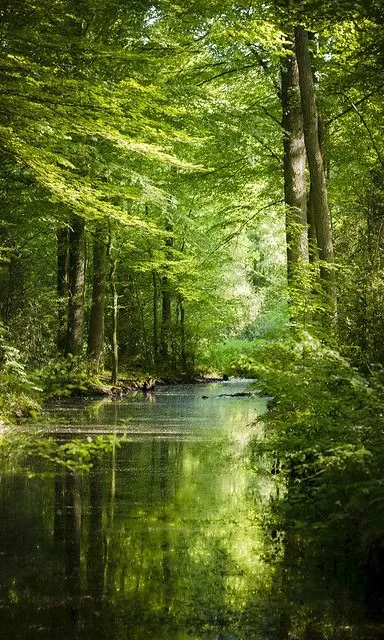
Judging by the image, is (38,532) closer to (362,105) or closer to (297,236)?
(297,236)

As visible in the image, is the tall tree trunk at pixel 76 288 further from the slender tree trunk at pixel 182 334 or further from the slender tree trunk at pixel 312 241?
the slender tree trunk at pixel 182 334

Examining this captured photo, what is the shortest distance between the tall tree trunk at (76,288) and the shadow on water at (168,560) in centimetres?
1181

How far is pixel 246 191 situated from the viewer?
20.4 m

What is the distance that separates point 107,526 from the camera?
23.1ft

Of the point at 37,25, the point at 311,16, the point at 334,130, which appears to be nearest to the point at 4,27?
the point at 37,25

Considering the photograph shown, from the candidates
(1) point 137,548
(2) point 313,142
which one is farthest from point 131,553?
(2) point 313,142

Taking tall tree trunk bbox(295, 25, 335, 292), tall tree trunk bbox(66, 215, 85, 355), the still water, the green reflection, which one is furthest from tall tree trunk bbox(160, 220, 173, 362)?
the green reflection

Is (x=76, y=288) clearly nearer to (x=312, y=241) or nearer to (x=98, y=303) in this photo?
(x=98, y=303)

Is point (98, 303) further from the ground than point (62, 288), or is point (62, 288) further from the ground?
point (62, 288)

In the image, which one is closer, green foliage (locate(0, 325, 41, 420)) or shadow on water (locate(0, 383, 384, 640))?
shadow on water (locate(0, 383, 384, 640))

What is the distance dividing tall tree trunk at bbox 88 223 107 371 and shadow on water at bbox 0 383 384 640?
13.4 metres

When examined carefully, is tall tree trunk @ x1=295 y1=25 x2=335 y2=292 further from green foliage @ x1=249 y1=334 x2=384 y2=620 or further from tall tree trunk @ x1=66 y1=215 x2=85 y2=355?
tall tree trunk @ x1=66 y1=215 x2=85 y2=355

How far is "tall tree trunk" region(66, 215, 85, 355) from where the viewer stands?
71.2 feet

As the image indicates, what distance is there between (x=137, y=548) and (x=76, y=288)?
53.4 feet
